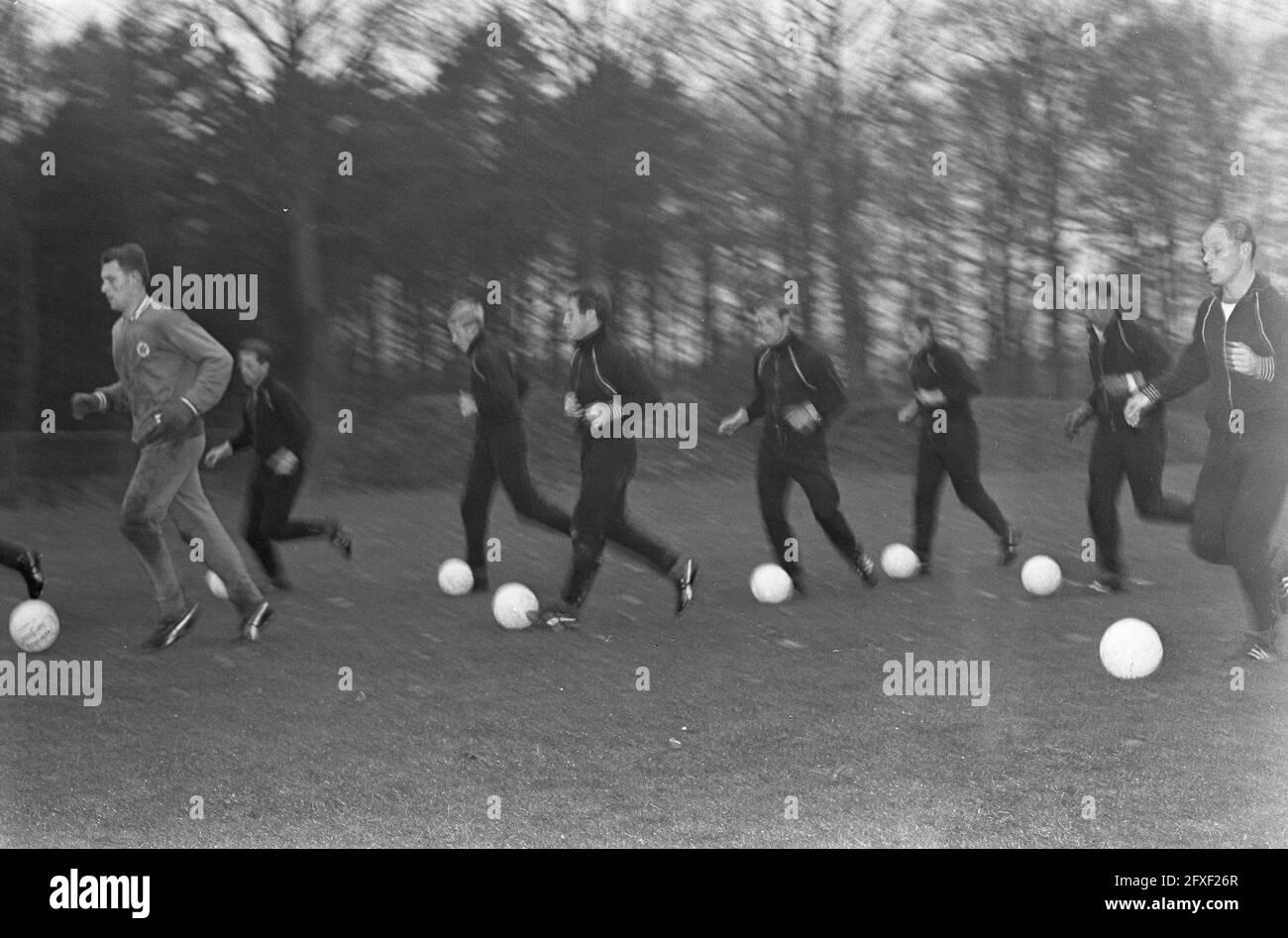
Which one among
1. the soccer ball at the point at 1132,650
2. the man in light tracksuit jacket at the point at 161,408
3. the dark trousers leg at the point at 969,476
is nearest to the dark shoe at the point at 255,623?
the man in light tracksuit jacket at the point at 161,408

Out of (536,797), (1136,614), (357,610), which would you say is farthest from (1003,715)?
(357,610)

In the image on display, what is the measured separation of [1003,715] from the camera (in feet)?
15.9

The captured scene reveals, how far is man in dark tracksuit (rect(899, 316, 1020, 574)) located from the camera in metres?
5.48

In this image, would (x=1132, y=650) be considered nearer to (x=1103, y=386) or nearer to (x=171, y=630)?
(x=1103, y=386)

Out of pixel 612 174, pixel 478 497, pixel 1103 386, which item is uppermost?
pixel 612 174

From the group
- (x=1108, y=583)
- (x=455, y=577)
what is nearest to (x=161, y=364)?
(x=455, y=577)

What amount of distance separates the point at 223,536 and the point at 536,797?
6.64 ft

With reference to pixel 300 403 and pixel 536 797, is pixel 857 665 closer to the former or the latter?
pixel 536 797

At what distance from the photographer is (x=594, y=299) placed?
5523 millimetres

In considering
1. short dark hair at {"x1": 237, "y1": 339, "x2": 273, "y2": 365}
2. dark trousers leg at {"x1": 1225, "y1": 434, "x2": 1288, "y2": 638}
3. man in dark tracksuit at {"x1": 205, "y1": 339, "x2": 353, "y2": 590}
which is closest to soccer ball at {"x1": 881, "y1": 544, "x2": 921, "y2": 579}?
dark trousers leg at {"x1": 1225, "y1": 434, "x2": 1288, "y2": 638}

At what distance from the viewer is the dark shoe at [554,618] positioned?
Answer: 5504 millimetres

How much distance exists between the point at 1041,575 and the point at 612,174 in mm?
2568

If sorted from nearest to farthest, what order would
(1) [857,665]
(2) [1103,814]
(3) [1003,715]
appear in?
1. (2) [1103,814]
2. (3) [1003,715]
3. (1) [857,665]

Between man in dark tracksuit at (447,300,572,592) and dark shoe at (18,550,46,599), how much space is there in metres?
1.85
